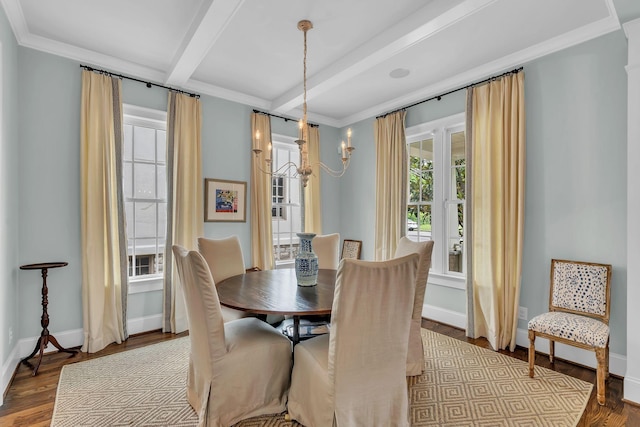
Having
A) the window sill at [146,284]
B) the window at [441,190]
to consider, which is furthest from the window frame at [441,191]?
the window sill at [146,284]

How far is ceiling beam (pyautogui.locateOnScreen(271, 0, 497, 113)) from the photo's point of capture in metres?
2.33

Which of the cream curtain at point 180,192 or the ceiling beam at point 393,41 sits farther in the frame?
the cream curtain at point 180,192

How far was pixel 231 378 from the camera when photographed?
6.40 feet

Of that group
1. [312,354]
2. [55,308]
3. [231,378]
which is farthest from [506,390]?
[55,308]

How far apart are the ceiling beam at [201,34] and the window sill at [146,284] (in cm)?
216

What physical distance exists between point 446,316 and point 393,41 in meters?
3.03

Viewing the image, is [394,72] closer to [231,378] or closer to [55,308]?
[231,378]

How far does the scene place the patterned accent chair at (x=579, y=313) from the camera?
2.30m

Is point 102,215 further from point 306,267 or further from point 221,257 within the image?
point 306,267

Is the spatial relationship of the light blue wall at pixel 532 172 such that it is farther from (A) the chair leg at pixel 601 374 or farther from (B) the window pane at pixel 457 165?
(B) the window pane at pixel 457 165

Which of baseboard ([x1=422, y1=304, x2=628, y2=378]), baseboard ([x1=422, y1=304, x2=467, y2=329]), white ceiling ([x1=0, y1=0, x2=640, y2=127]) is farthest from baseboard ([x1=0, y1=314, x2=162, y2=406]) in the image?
baseboard ([x1=422, y1=304, x2=628, y2=378])

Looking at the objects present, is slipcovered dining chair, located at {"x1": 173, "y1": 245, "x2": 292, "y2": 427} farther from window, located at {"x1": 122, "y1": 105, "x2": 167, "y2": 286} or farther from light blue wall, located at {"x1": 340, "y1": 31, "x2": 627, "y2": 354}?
light blue wall, located at {"x1": 340, "y1": 31, "x2": 627, "y2": 354}

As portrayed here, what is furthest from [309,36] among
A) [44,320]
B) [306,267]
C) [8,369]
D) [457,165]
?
[8,369]

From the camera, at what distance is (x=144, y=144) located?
373cm
